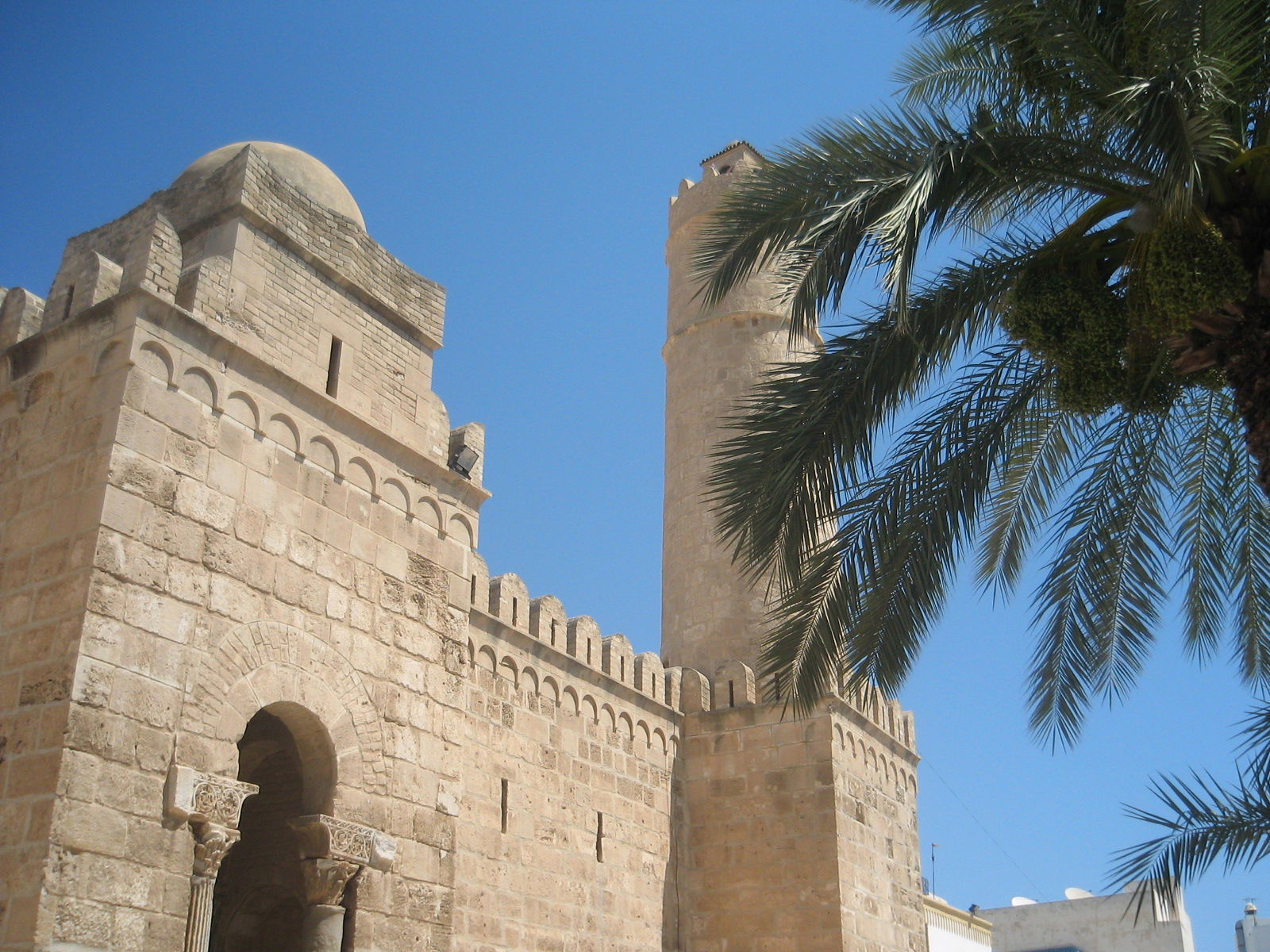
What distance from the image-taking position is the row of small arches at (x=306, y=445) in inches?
237

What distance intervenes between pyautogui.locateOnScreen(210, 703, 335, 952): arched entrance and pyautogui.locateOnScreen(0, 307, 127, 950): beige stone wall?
244cm

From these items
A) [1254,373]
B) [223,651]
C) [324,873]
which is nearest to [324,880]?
[324,873]

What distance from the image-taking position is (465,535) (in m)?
7.79

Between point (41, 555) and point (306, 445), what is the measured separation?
4.86 ft

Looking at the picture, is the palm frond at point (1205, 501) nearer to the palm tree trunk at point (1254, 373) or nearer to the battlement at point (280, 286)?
the palm tree trunk at point (1254, 373)

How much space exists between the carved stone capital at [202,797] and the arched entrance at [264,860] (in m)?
2.07

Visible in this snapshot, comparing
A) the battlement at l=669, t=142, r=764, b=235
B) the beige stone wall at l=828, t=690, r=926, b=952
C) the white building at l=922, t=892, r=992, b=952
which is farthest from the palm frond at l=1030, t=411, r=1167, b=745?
the white building at l=922, t=892, r=992, b=952

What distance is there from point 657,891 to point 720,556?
3.45 meters

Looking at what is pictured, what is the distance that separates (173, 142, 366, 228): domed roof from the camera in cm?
761

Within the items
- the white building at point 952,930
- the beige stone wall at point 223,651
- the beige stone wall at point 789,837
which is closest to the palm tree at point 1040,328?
the beige stone wall at point 223,651

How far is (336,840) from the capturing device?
6246mm

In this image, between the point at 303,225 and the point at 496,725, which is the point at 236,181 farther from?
the point at 496,725

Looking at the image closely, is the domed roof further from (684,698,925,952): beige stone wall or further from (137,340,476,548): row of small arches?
(684,698,925,952): beige stone wall

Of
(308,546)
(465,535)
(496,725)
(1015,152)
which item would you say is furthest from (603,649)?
(1015,152)
